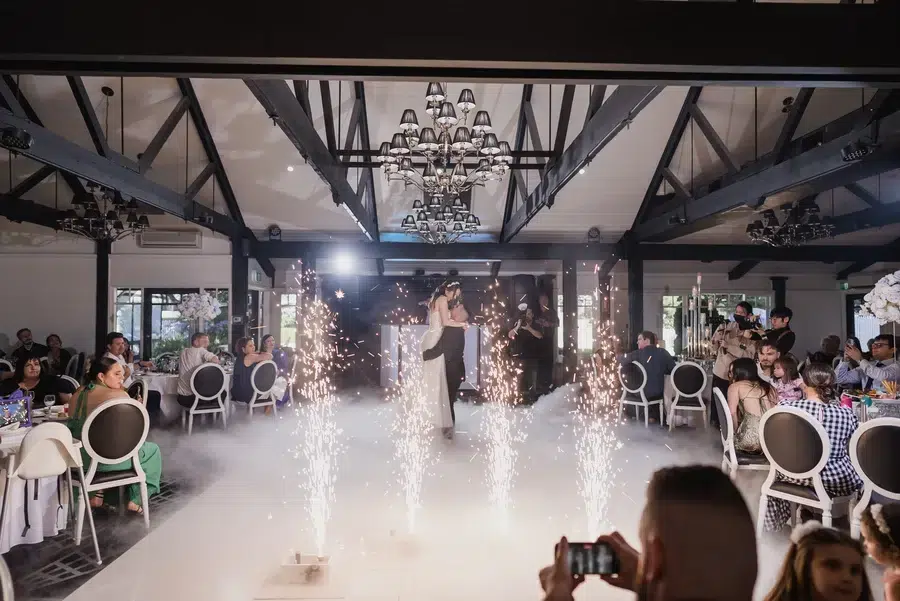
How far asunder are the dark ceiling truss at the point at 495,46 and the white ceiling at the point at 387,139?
5.13 metres

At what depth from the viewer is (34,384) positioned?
17.5 ft

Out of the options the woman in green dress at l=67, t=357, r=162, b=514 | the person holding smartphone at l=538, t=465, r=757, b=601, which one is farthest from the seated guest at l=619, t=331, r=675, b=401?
the person holding smartphone at l=538, t=465, r=757, b=601

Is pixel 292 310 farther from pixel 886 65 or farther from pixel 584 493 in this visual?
pixel 886 65

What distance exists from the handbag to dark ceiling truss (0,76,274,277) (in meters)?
2.05

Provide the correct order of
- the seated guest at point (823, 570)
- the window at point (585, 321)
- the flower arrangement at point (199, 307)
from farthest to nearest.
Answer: the window at point (585, 321) < the flower arrangement at point (199, 307) < the seated guest at point (823, 570)

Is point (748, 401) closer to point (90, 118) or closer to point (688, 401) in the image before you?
point (688, 401)

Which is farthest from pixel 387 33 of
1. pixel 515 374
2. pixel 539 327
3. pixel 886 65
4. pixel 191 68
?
pixel 539 327

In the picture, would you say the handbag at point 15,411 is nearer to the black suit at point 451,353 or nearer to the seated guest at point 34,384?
the seated guest at point 34,384

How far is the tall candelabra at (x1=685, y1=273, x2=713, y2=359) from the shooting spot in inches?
475

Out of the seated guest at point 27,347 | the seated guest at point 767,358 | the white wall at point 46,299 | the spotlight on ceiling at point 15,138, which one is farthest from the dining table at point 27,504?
the white wall at point 46,299

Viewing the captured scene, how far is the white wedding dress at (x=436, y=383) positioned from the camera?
648 centimetres

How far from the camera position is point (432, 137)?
5.25 m

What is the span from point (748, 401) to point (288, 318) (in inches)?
452

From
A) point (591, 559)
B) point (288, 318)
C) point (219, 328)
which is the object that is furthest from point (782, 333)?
point (288, 318)
